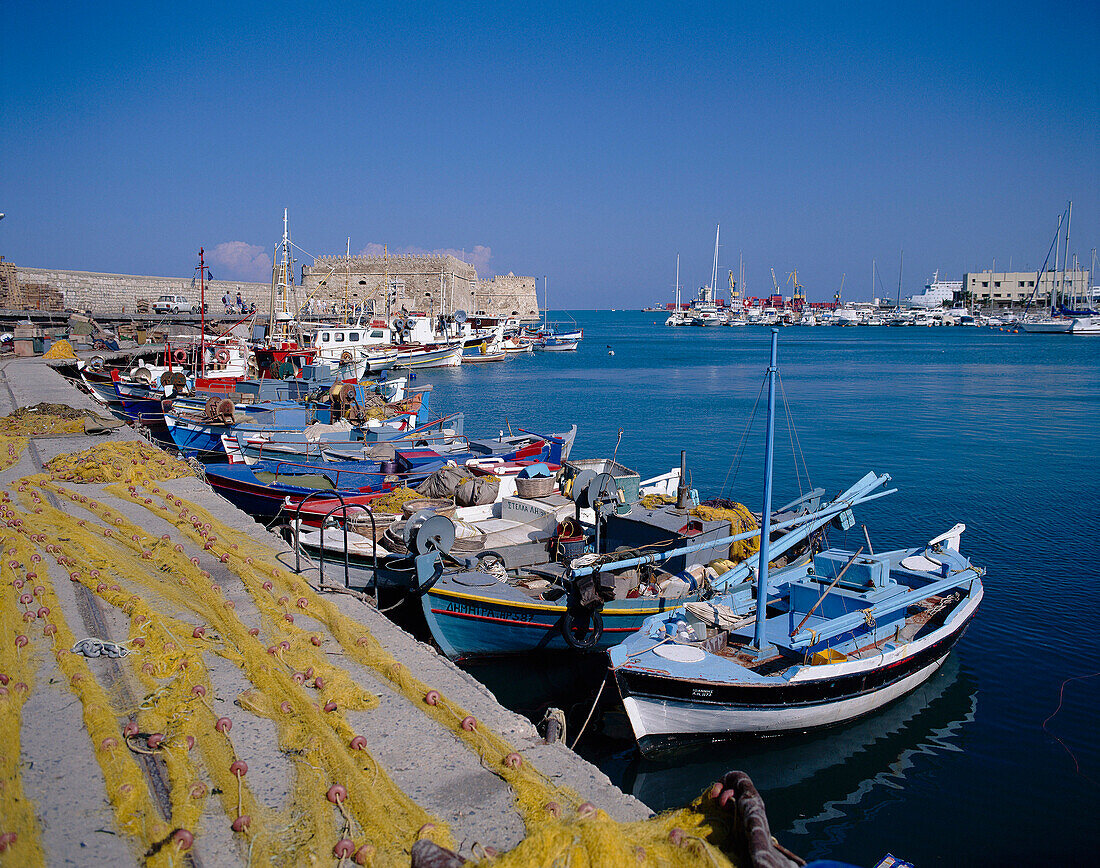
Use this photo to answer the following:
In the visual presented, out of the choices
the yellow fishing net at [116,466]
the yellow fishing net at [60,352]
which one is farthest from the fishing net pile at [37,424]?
the yellow fishing net at [60,352]

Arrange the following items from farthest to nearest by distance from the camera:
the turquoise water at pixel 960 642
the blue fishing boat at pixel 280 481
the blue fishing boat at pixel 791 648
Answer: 1. the blue fishing boat at pixel 280 481
2. the blue fishing boat at pixel 791 648
3. the turquoise water at pixel 960 642

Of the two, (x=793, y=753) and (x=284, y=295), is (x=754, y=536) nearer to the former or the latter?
(x=793, y=753)

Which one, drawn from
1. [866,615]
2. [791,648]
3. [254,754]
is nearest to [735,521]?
[866,615]

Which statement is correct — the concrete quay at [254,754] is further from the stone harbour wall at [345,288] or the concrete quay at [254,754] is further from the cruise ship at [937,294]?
the cruise ship at [937,294]

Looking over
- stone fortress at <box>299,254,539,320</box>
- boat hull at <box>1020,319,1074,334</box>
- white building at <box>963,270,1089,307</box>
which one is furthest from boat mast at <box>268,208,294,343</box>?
white building at <box>963,270,1089,307</box>

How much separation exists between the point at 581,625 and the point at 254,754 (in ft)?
Result: 17.6

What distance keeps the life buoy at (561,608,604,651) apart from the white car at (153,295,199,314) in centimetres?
5477

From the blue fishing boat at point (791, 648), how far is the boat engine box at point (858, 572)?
0.02 m

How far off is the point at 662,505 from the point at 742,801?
895 centimetres

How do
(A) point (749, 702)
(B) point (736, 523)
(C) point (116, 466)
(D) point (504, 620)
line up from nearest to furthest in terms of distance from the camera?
(A) point (749, 702) → (D) point (504, 620) → (B) point (736, 523) → (C) point (116, 466)

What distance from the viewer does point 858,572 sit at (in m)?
9.98

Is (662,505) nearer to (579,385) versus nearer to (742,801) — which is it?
(742,801)

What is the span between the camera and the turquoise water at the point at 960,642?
776cm

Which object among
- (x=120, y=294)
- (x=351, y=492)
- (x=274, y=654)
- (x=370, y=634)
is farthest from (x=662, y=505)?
(x=120, y=294)
